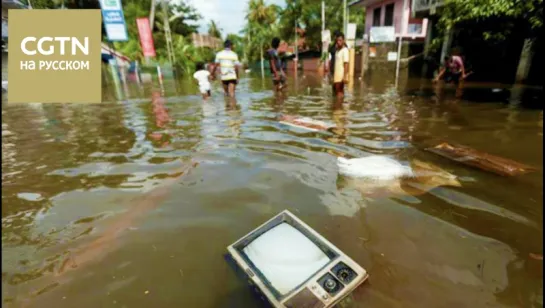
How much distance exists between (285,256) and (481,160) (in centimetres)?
272

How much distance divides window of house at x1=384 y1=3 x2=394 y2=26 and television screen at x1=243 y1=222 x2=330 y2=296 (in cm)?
2330

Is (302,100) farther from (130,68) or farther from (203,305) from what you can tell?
(130,68)

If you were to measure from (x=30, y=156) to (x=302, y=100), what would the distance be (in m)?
6.21

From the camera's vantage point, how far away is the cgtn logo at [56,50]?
3.26 m

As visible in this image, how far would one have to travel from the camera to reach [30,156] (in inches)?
166

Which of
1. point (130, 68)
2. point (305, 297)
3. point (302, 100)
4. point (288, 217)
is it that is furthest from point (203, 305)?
point (130, 68)

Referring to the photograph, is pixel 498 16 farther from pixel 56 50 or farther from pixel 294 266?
pixel 56 50

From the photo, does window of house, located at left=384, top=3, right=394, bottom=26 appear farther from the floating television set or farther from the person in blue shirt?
the floating television set

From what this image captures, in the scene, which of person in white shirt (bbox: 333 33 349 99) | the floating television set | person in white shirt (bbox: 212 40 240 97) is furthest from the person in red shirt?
the floating television set

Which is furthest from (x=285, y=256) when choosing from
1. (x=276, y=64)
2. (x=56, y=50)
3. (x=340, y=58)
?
(x=276, y=64)

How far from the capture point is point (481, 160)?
3320 millimetres

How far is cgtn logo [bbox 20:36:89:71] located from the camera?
3256mm

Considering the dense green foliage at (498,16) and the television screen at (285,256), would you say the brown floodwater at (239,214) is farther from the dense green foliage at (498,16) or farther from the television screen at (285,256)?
the dense green foliage at (498,16)

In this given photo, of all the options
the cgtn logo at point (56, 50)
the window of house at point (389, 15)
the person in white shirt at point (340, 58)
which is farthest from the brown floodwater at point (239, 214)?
the window of house at point (389, 15)
